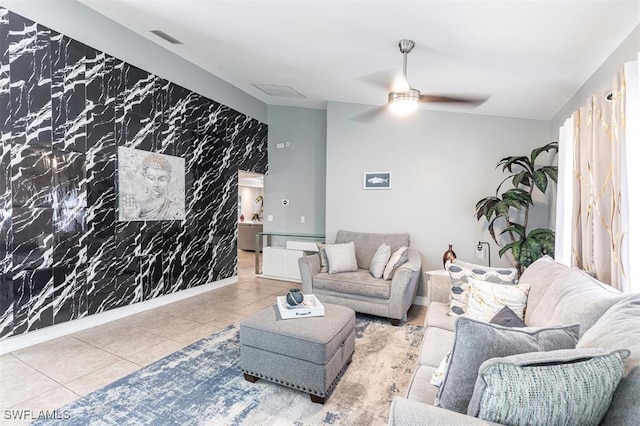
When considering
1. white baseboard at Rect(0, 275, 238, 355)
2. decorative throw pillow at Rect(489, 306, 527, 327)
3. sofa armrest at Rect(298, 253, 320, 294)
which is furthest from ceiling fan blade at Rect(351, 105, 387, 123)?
white baseboard at Rect(0, 275, 238, 355)

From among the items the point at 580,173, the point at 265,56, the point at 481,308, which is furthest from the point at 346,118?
the point at 481,308

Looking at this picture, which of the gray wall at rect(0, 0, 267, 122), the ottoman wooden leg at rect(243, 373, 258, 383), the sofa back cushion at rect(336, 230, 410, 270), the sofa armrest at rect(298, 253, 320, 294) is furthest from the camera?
the sofa back cushion at rect(336, 230, 410, 270)

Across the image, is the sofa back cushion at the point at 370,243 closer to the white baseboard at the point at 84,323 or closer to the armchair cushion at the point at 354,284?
the armchair cushion at the point at 354,284

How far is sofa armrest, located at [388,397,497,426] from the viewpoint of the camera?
2.95 ft

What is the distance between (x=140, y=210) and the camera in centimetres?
381

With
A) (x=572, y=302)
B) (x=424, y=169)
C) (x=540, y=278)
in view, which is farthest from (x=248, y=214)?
(x=572, y=302)

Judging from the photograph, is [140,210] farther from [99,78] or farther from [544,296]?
[544,296]

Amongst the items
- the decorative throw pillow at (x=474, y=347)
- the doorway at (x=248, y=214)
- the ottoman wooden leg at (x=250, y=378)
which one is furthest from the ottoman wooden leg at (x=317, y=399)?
the doorway at (x=248, y=214)

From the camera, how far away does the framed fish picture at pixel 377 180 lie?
4.55 metres

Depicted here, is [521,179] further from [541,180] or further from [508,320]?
[508,320]

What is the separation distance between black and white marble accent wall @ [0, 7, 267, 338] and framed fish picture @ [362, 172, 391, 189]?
98.7 inches

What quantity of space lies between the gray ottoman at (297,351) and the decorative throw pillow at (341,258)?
1.59 metres

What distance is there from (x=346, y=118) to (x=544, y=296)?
3666 mm

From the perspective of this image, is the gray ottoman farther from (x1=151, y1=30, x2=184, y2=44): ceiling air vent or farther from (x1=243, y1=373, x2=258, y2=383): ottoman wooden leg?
(x1=151, y1=30, x2=184, y2=44): ceiling air vent
